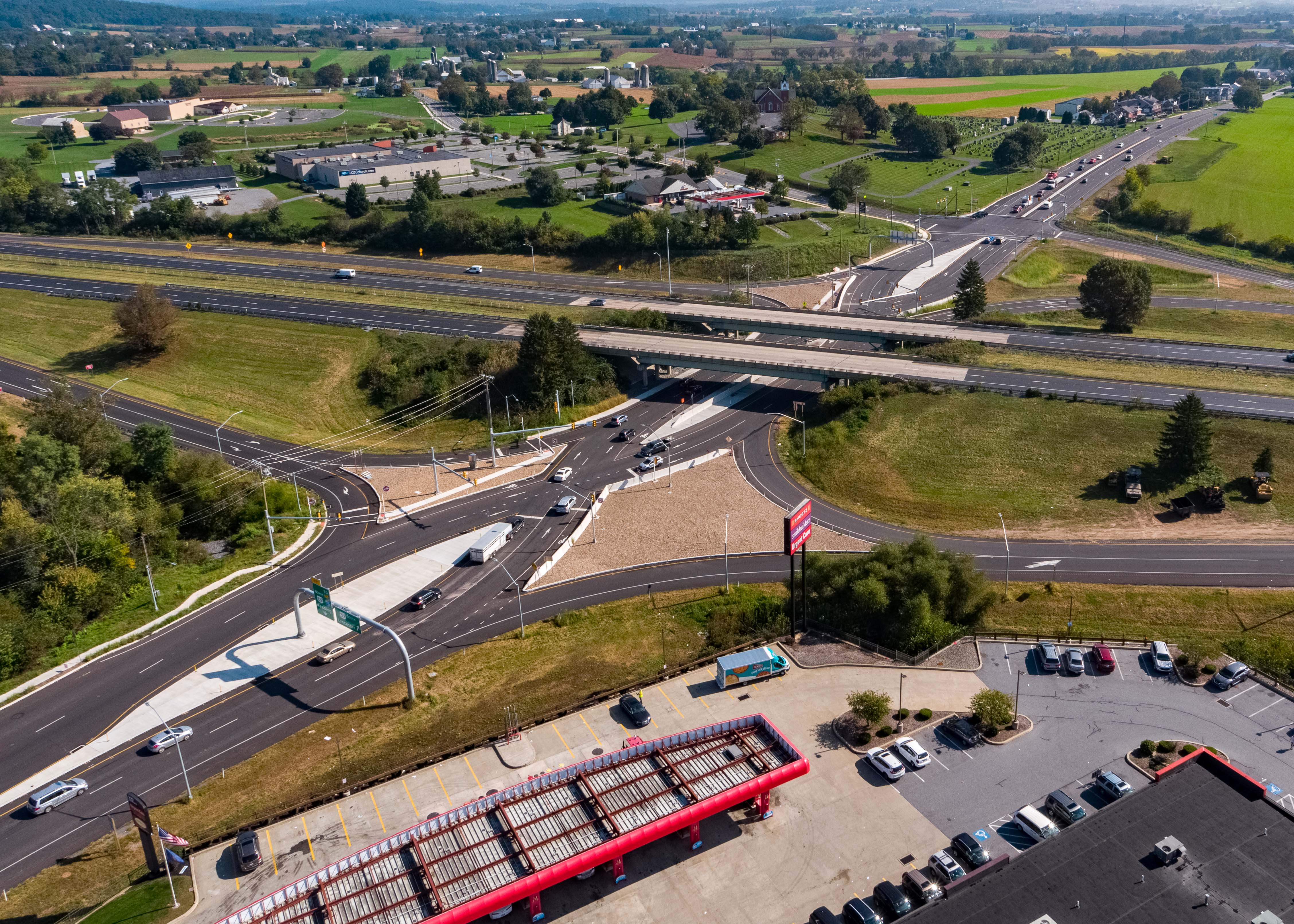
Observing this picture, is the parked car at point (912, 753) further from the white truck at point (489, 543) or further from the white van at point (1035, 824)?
the white truck at point (489, 543)

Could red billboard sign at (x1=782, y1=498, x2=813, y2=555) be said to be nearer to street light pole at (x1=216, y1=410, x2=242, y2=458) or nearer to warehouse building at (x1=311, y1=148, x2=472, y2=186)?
street light pole at (x1=216, y1=410, x2=242, y2=458)

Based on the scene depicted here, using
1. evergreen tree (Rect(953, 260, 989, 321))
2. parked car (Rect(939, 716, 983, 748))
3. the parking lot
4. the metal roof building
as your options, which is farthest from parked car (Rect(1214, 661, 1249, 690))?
evergreen tree (Rect(953, 260, 989, 321))

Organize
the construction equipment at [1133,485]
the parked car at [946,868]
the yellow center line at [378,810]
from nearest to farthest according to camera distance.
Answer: the parked car at [946,868] → the yellow center line at [378,810] → the construction equipment at [1133,485]

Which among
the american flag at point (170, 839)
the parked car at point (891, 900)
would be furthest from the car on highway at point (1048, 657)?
the american flag at point (170, 839)

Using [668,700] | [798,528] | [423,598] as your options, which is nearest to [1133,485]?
[798,528]

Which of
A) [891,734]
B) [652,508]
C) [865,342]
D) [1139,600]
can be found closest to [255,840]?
[891,734]

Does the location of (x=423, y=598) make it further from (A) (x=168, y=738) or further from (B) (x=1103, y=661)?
(B) (x=1103, y=661)
